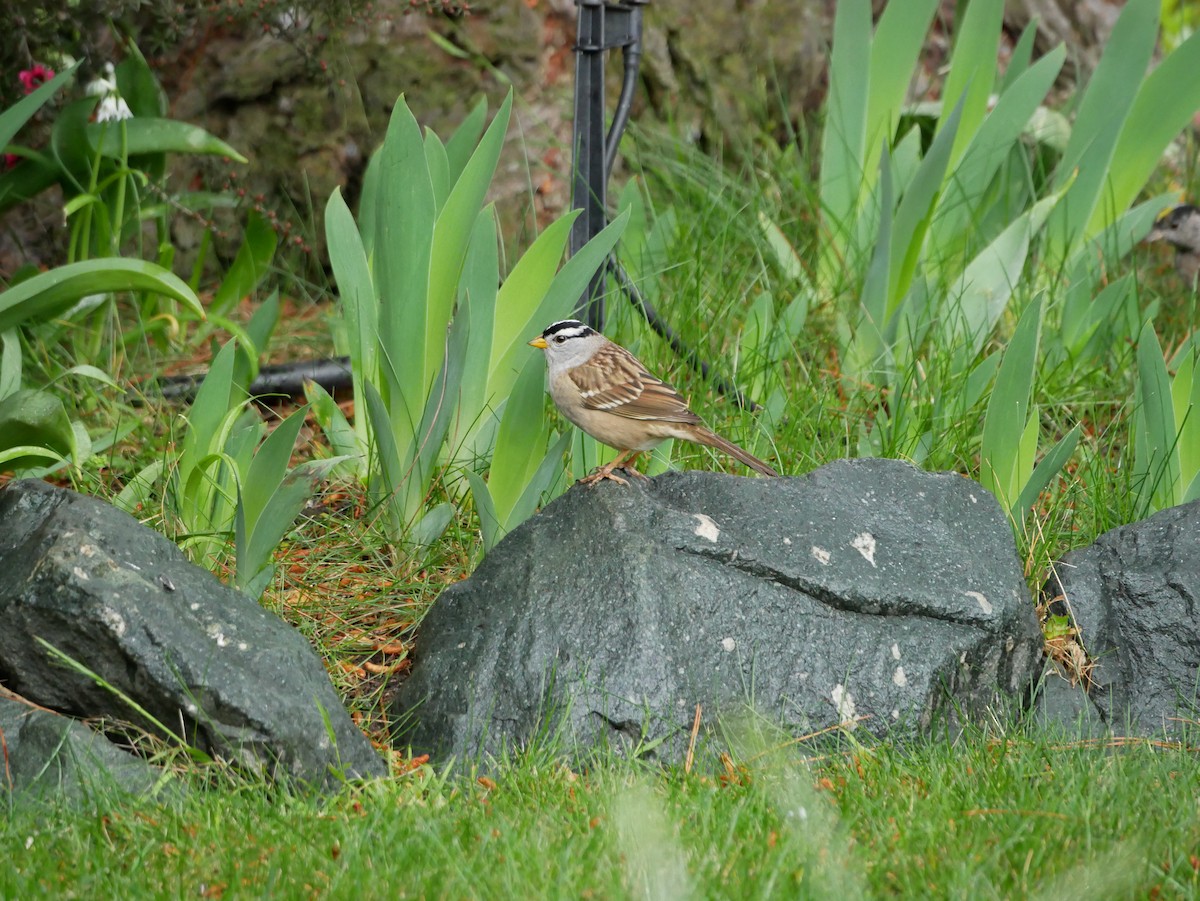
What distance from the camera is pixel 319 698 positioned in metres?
2.91

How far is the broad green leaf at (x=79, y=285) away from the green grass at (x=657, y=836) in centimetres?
166

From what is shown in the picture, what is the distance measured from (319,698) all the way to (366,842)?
0.47 meters

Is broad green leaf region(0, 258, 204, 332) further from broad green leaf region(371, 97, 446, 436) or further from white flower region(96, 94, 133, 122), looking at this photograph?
white flower region(96, 94, 133, 122)

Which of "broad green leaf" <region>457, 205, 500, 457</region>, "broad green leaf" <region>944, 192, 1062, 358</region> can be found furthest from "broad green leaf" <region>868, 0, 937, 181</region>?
"broad green leaf" <region>457, 205, 500, 457</region>

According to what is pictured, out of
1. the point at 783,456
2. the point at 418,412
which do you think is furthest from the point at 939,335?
the point at 418,412

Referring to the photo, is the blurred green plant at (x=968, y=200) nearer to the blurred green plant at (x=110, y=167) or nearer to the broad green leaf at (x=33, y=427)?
the blurred green plant at (x=110, y=167)

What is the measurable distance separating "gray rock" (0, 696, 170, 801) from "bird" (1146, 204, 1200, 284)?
4.58 m

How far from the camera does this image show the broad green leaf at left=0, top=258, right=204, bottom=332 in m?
3.75

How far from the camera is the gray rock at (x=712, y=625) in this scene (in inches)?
119

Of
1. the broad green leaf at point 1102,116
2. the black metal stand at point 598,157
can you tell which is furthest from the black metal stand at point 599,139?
the broad green leaf at point 1102,116

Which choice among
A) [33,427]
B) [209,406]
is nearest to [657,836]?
[209,406]

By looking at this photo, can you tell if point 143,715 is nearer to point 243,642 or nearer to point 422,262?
point 243,642

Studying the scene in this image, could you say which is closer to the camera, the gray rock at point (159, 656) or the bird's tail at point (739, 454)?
the gray rock at point (159, 656)

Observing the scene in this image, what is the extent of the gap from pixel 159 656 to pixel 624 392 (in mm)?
1377
